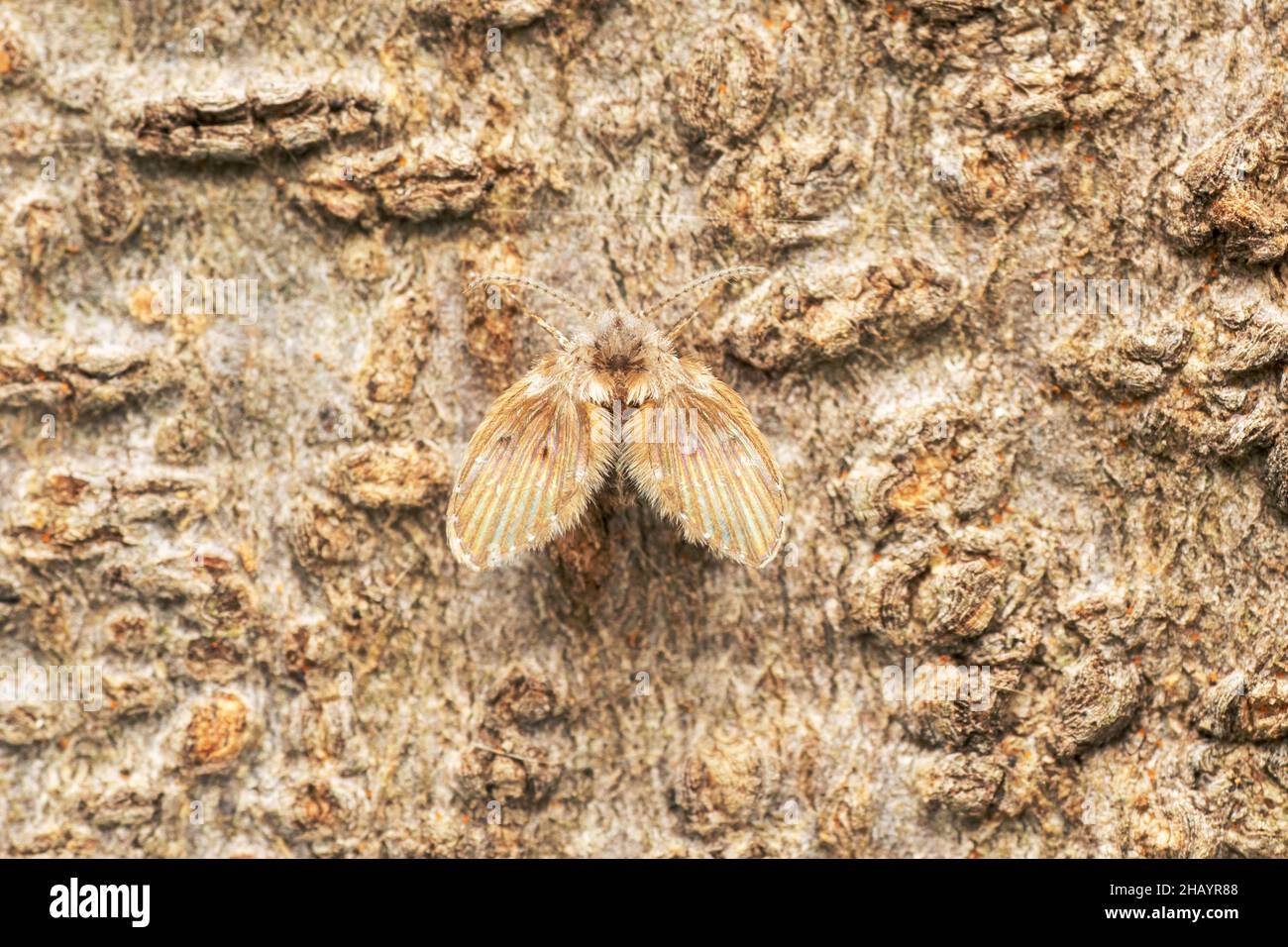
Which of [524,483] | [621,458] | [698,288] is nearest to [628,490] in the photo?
[621,458]

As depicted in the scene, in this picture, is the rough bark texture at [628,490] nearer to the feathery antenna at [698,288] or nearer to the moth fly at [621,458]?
the feathery antenna at [698,288]

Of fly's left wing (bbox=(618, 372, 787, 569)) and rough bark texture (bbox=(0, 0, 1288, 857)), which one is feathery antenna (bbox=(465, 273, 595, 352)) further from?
fly's left wing (bbox=(618, 372, 787, 569))

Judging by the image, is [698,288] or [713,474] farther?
[698,288]

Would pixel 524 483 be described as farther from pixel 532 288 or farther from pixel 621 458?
pixel 532 288

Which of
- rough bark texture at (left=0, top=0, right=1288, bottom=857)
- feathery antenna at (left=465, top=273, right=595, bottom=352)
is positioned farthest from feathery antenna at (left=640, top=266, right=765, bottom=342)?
feathery antenna at (left=465, top=273, right=595, bottom=352)

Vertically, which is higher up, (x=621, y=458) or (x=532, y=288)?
(x=532, y=288)
